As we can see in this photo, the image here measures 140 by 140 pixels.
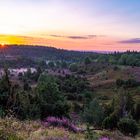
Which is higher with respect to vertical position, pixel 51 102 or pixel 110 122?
pixel 51 102

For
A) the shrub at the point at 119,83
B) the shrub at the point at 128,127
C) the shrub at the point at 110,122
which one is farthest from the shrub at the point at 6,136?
the shrub at the point at 119,83

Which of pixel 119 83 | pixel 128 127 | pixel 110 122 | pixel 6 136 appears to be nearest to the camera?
pixel 6 136

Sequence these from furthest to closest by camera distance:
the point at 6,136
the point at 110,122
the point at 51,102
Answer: the point at 51,102
the point at 110,122
the point at 6,136

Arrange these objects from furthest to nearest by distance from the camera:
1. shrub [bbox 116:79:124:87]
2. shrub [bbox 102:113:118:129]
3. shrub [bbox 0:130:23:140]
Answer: shrub [bbox 116:79:124:87], shrub [bbox 102:113:118:129], shrub [bbox 0:130:23:140]

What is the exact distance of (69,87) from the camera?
427 feet

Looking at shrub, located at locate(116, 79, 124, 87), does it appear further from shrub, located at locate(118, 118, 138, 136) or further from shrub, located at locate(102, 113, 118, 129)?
shrub, located at locate(118, 118, 138, 136)

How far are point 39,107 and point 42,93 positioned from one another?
4.12 m

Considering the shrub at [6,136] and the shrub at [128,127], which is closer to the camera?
the shrub at [6,136]

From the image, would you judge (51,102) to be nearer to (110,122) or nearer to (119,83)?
(110,122)

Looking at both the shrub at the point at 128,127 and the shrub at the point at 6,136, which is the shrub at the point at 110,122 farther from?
the shrub at the point at 6,136

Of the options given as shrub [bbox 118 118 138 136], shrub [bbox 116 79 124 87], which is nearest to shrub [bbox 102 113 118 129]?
shrub [bbox 118 118 138 136]

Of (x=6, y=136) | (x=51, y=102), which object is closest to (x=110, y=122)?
(x=51, y=102)

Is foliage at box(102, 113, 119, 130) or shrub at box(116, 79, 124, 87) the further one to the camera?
shrub at box(116, 79, 124, 87)

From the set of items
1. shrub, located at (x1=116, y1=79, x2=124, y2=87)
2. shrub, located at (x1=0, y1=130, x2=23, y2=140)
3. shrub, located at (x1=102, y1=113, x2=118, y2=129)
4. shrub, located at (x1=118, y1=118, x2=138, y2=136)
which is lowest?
shrub, located at (x1=116, y1=79, x2=124, y2=87)
